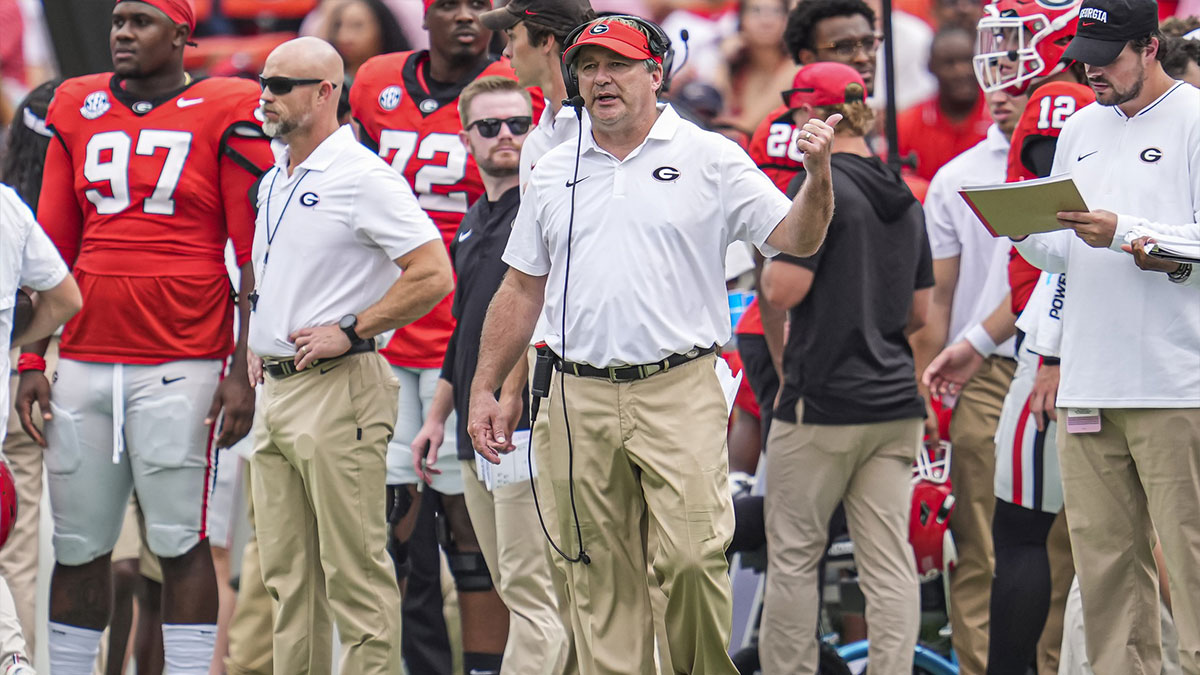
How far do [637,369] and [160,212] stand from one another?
2.07 metres

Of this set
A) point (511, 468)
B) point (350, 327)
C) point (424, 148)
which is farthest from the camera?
point (424, 148)

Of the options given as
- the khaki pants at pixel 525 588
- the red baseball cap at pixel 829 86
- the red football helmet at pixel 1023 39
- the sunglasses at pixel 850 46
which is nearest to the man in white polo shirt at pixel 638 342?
the khaki pants at pixel 525 588

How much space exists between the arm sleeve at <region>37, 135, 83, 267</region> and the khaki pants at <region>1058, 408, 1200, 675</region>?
3486 millimetres

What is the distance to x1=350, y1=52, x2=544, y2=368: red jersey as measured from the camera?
6.64m

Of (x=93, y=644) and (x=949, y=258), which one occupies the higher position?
(x=949, y=258)

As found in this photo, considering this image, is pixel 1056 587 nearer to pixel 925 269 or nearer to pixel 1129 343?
pixel 925 269

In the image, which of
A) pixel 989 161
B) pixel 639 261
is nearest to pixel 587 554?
pixel 639 261

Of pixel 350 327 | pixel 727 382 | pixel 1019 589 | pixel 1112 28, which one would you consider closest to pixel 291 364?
pixel 350 327

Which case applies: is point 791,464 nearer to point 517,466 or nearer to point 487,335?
point 517,466

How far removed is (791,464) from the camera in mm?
5957

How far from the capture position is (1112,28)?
491 cm

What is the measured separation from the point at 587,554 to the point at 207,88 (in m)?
2.33

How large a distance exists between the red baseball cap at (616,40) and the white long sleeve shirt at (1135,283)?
1.32 m

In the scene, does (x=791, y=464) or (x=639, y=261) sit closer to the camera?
(x=639, y=261)
